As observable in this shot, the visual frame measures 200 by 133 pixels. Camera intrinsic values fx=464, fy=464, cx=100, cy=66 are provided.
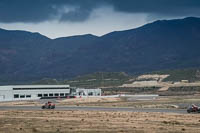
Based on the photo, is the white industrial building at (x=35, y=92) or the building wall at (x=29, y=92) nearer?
the building wall at (x=29, y=92)

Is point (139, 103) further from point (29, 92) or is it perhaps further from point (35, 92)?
point (35, 92)

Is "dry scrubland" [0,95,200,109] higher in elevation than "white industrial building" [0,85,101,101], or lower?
lower

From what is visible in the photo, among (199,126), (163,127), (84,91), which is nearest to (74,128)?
(163,127)

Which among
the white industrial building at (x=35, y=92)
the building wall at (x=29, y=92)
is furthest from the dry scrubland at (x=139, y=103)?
the white industrial building at (x=35, y=92)

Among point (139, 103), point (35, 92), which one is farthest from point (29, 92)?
point (139, 103)

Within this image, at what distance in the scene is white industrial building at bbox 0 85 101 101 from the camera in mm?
159750

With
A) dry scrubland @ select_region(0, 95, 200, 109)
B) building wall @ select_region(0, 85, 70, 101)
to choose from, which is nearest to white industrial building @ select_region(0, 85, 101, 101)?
building wall @ select_region(0, 85, 70, 101)

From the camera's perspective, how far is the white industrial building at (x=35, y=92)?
→ 159750 mm

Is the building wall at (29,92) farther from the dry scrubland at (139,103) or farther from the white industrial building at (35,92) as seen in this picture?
the dry scrubland at (139,103)

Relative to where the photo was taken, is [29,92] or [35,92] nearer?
[29,92]

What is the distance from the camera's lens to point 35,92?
167m

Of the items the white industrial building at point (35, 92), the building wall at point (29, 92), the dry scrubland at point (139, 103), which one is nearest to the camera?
the dry scrubland at point (139, 103)

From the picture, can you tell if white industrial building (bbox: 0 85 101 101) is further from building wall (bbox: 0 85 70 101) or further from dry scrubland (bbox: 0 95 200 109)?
dry scrubland (bbox: 0 95 200 109)

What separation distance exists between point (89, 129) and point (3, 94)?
11529 centimetres
